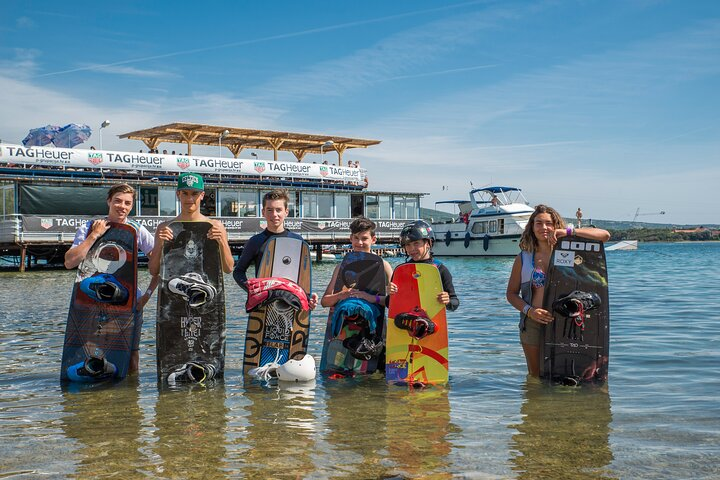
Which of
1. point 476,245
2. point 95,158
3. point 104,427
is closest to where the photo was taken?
point 104,427

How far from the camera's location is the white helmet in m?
6.39

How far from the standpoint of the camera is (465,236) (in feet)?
158

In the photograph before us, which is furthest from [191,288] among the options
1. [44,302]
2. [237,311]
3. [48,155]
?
[48,155]

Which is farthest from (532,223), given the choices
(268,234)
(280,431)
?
(280,431)

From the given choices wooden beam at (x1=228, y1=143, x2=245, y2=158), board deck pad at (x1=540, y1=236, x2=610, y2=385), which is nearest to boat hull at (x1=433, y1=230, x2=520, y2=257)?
wooden beam at (x1=228, y1=143, x2=245, y2=158)

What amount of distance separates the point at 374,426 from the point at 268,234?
2250 mm

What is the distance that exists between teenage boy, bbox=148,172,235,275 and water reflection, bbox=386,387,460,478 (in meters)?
1.95

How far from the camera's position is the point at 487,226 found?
47406 millimetres

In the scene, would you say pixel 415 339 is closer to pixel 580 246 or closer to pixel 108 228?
pixel 580 246

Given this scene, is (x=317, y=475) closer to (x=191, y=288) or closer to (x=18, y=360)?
(x=191, y=288)

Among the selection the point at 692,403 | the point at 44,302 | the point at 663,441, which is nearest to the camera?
the point at 663,441

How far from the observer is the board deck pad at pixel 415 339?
629 centimetres

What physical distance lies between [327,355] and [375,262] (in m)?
1.06

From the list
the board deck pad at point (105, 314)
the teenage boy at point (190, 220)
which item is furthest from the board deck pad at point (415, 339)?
A: the board deck pad at point (105, 314)
